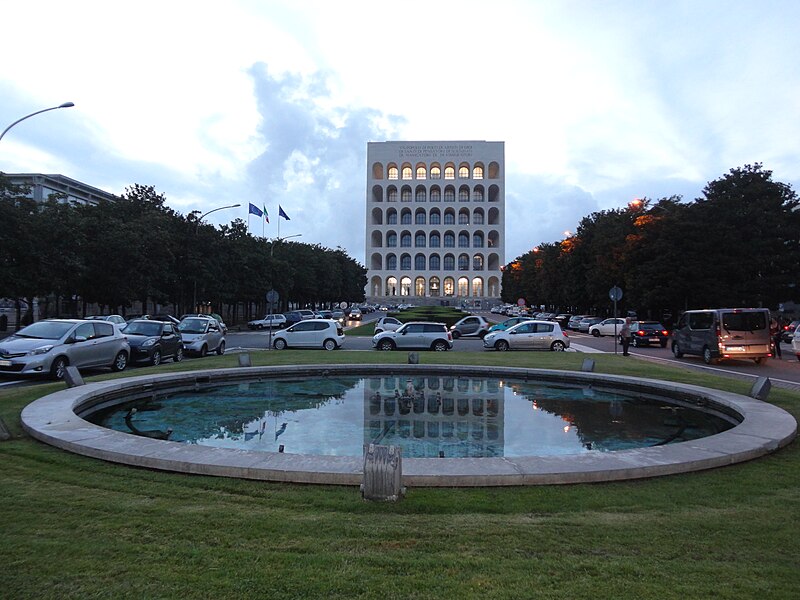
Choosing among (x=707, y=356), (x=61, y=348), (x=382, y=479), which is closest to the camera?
(x=382, y=479)

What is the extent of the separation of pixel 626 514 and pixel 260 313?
233ft

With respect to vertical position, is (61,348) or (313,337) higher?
(61,348)

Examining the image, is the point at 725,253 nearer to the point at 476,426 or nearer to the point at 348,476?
the point at 476,426

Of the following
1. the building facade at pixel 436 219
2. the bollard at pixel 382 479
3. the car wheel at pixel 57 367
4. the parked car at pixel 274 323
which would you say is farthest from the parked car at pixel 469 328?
the building facade at pixel 436 219

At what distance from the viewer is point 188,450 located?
6.58 meters

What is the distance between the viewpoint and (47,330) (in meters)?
16.2

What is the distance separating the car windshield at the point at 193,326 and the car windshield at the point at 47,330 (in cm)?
824

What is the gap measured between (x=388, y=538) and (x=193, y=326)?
73.7 ft

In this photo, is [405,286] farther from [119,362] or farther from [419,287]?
[119,362]

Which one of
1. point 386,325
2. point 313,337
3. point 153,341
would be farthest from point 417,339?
point 153,341

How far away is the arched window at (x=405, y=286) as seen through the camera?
138000 millimetres

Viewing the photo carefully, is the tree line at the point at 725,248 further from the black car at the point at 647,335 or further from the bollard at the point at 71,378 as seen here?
the bollard at the point at 71,378

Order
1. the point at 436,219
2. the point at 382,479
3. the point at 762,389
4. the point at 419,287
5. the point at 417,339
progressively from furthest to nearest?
1. the point at 419,287
2. the point at 436,219
3. the point at 417,339
4. the point at 762,389
5. the point at 382,479

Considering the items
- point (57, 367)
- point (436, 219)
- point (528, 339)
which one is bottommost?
point (528, 339)
